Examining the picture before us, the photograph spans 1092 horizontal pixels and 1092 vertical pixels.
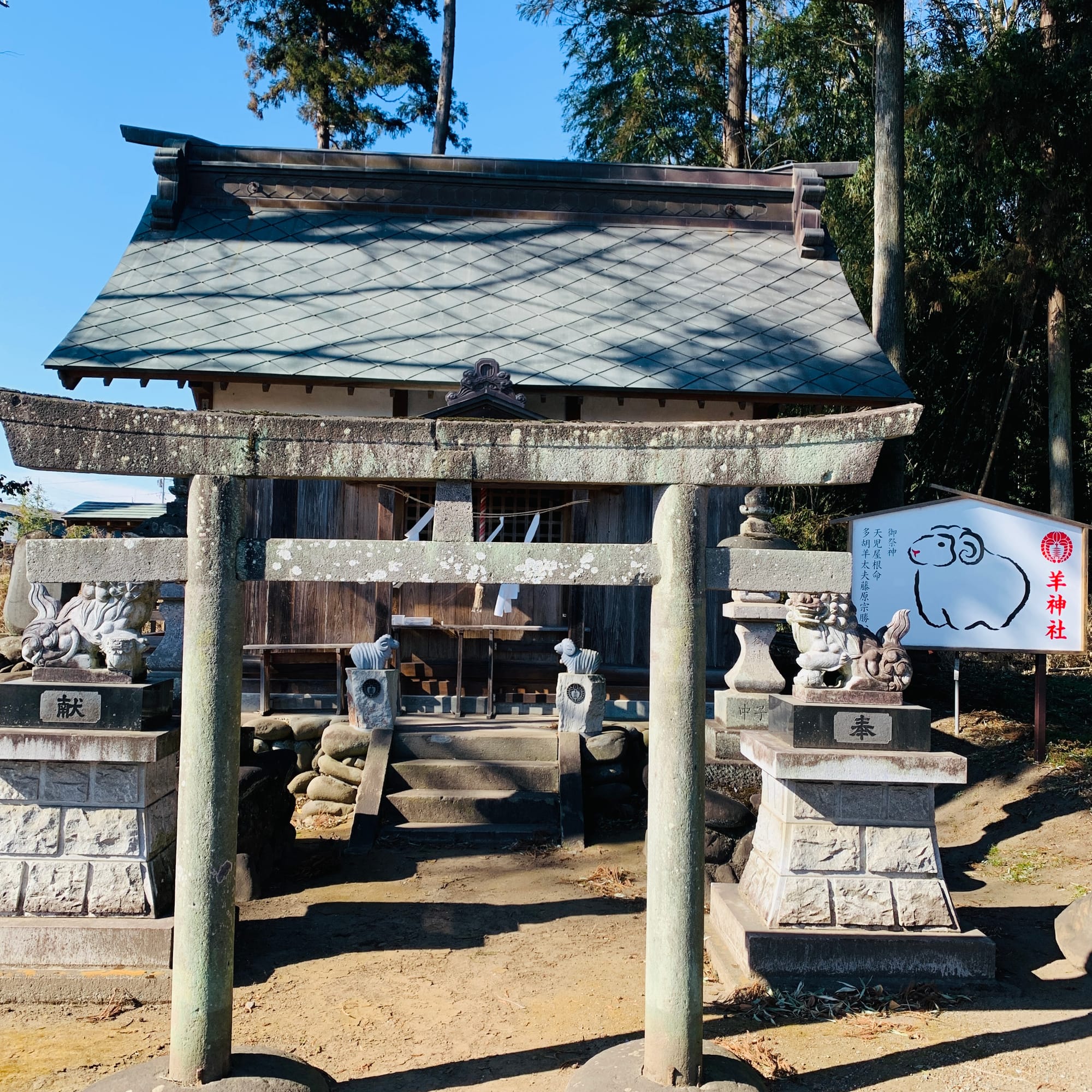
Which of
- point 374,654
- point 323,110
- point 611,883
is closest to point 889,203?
point 374,654

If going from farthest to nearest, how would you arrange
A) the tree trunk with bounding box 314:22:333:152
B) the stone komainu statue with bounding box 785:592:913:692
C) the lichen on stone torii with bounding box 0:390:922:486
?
the tree trunk with bounding box 314:22:333:152
the stone komainu statue with bounding box 785:592:913:692
the lichen on stone torii with bounding box 0:390:922:486

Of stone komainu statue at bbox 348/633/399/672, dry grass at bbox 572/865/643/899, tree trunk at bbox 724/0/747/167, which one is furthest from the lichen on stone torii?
tree trunk at bbox 724/0/747/167

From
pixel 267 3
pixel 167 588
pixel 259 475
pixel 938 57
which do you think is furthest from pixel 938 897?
pixel 267 3

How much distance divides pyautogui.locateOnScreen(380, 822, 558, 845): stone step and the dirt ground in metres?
0.18

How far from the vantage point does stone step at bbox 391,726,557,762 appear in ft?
29.9

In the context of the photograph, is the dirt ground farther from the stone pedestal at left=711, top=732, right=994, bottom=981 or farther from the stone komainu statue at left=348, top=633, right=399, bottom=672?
the stone komainu statue at left=348, top=633, right=399, bottom=672

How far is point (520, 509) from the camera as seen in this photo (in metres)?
11.1

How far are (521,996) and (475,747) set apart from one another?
3884 mm

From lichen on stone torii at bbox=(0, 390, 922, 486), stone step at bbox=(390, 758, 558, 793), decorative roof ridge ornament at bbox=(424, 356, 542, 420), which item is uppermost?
decorative roof ridge ornament at bbox=(424, 356, 542, 420)

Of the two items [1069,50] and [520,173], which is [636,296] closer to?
[520,173]

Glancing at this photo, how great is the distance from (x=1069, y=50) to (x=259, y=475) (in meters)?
15.1

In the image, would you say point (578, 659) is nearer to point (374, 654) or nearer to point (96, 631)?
point (374, 654)

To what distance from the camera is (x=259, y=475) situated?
4441 millimetres

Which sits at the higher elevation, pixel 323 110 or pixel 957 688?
pixel 323 110
